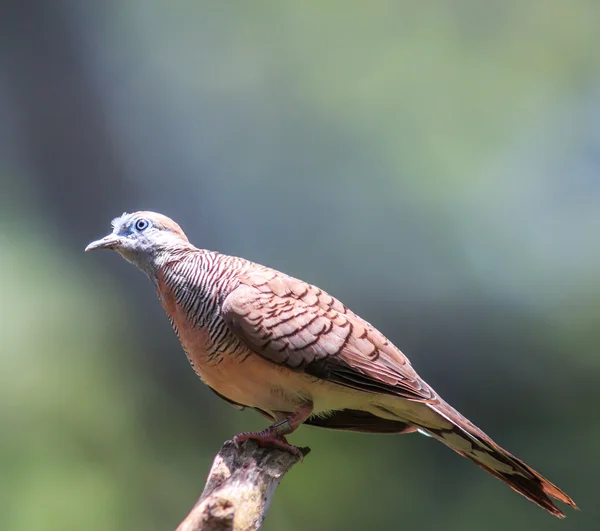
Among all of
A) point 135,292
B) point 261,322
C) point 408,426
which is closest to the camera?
point 261,322

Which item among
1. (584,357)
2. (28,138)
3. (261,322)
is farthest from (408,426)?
(28,138)

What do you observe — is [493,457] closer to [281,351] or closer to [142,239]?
[281,351]

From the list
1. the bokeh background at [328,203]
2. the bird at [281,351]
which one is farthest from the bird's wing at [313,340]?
the bokeh background at [328,203]

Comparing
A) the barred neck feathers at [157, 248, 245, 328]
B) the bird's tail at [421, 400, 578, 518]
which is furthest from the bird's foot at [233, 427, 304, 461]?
the bird's tail at [421, 400, 578, 518]

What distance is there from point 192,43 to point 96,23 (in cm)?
73

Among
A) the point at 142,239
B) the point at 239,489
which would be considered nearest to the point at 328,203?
→ the point at 142,239

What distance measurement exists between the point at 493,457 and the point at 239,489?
108cm

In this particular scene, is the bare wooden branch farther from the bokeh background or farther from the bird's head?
the bokeh background

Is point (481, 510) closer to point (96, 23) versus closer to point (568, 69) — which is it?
point (568, 69)

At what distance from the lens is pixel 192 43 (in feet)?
14.8

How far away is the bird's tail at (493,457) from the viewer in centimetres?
231

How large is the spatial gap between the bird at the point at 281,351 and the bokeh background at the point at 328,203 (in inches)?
77.1

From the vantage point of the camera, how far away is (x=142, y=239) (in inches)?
95.6

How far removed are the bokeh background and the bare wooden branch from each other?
2.45m
